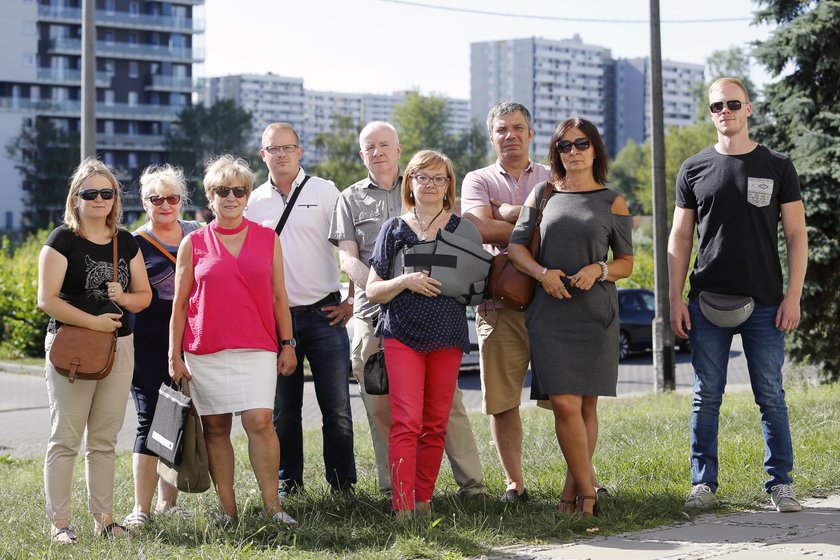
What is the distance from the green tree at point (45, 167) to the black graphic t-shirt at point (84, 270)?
261 feet

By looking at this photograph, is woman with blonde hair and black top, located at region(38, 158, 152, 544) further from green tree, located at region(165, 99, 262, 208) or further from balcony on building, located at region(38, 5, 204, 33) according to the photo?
balcony on building, located at region(38, 5, 204, 33)

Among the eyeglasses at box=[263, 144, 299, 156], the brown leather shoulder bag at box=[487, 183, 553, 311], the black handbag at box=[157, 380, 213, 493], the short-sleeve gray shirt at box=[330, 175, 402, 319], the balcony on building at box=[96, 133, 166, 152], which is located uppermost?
the balcony on building at box=[96, 133, 166, 152]

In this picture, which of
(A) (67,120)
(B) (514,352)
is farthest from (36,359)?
(A) (67,120)

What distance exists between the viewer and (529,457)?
24.4ft

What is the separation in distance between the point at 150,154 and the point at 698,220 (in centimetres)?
9488

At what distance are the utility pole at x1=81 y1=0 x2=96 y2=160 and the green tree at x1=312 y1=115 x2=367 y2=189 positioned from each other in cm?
6049

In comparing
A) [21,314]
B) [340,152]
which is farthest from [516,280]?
[340,152]

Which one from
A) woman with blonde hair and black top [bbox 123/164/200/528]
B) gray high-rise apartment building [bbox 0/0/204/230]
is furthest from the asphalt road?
gray high-rise apartment building [bbox 0/0/204/230]

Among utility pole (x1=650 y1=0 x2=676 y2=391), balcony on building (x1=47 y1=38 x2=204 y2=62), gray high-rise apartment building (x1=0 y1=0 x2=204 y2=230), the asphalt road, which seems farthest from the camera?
balcony on building (x1=47 y1=38 x2=204 y2=62)

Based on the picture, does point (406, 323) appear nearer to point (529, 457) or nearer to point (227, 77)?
point (529, 457)

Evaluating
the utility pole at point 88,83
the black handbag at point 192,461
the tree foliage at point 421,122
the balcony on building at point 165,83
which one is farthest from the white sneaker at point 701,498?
the balcony on building at point 165,83

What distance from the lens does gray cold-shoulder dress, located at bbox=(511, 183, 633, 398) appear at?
18.7 ft

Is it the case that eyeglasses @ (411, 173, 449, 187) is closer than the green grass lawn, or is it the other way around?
the green grass lawn

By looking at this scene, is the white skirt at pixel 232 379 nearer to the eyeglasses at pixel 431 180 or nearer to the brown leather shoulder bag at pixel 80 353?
the brown leather shoulder bag at pixel 80 353
